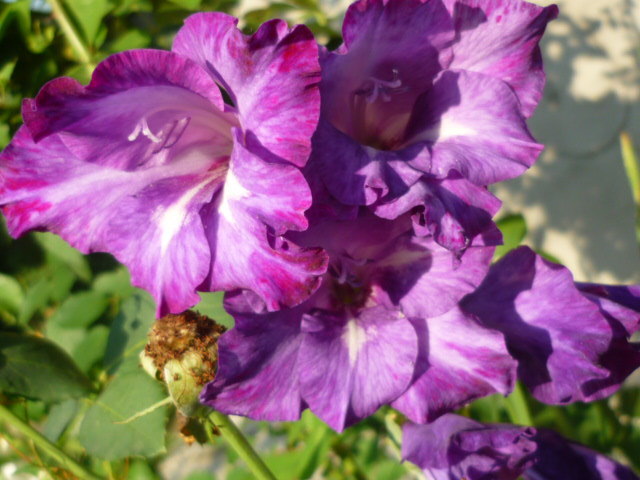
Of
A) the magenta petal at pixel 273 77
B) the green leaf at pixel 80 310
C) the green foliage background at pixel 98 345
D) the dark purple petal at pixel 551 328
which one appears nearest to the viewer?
the magenta petal at pixel 273 77

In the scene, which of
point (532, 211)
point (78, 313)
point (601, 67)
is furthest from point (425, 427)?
point (601, 67)

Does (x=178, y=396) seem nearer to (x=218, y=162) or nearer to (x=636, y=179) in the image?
(x=218, y=162)

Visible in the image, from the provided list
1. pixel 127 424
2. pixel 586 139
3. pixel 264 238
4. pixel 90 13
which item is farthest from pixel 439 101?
pixel 586 139

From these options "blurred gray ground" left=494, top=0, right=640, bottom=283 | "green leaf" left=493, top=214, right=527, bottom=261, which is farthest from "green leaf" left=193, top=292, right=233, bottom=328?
"blurred gray ground" left=494, top=0, right=640, bottom=283

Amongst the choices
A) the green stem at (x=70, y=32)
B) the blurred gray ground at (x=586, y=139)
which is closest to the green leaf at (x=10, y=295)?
the green stem at (x=70, y=32)

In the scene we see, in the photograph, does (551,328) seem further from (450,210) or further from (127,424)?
(127,424)

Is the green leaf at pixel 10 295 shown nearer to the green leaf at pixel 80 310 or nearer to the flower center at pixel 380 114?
the green leaf at pixel 80 310

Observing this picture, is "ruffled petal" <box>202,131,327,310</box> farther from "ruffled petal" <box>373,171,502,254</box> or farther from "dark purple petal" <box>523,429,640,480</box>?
"dark purple petal" <box>523,429,640,480</box>
